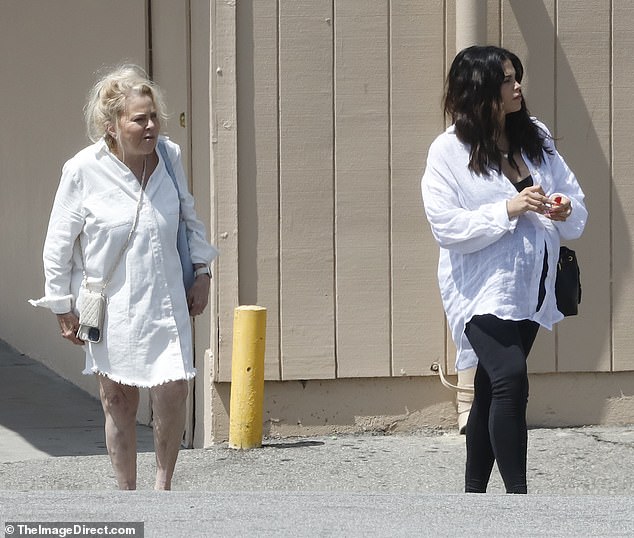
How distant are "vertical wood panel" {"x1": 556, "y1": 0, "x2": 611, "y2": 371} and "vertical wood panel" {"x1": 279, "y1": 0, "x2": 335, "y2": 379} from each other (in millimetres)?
1178

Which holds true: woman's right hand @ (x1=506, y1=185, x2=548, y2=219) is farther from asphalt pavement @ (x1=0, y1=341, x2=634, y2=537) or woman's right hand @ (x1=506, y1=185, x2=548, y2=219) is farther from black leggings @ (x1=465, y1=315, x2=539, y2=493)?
asphalt pavement @ (x1=0, y1=341, x2=634, y2=537)

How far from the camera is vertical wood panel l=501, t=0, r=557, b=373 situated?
670 cm

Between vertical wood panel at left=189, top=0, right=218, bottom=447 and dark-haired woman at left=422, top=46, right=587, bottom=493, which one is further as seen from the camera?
vertical wood panel at left=189, top=0, right=218, bottom=447

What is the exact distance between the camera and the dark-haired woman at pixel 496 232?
480cm

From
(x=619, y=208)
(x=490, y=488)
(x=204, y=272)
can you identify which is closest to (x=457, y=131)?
(x=204, y=272)

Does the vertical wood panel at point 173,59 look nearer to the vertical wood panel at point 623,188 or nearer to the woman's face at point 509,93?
the vertical wood panel at point 623,188

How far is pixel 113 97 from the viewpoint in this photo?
4.92 meters

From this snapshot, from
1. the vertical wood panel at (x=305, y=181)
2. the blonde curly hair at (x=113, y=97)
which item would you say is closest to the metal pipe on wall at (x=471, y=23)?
the vertical wood panel at (x=305, y=181)

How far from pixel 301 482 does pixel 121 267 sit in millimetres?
1505

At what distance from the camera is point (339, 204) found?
6629mm

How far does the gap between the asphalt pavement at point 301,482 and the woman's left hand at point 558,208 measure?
99 centimetres

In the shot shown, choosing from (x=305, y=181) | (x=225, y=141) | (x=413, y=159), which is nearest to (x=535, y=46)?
(x=413, y=159)

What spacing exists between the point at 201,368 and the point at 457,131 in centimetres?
242

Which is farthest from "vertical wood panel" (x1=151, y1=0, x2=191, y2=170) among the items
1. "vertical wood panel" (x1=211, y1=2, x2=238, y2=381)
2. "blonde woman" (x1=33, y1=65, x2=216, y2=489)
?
"blonde woman" (x1=33, y1=65, x2=216, y2=489)
